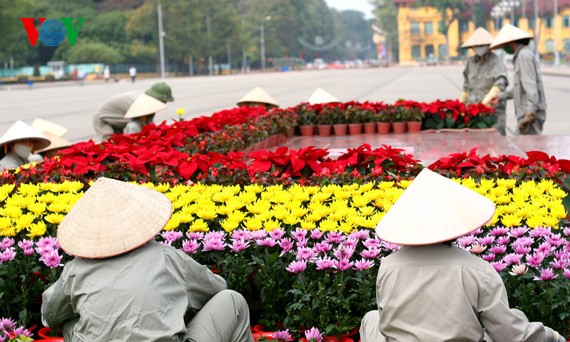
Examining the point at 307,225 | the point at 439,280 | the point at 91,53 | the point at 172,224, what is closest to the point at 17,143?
the point at 172,224

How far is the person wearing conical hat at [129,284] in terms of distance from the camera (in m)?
2.78

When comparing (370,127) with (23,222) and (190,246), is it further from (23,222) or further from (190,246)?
(190,246)

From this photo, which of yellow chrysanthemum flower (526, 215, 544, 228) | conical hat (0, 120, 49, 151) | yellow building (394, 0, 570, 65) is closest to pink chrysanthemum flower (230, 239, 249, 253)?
yellow chrysanthemum flower (526, 215, 544, 228)

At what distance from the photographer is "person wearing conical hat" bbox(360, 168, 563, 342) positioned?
262 centimetres

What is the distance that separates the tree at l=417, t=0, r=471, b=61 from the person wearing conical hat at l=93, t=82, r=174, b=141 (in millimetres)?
91181

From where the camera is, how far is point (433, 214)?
8.89 feet

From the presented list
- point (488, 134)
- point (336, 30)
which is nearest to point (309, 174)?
point (488, 134)

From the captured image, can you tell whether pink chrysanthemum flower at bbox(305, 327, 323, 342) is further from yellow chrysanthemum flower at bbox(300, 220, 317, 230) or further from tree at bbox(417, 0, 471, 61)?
tree at bbox(417, 0, 471, 61)

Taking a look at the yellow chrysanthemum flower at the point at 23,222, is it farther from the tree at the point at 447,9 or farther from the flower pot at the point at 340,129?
the tree at the point at 447,9

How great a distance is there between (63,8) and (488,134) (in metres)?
71.0

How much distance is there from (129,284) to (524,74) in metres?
6.29

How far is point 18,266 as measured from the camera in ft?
11.7

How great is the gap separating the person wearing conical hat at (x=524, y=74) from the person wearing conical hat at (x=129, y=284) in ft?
19.2

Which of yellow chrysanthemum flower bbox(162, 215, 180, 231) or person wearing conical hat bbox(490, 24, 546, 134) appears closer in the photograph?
yellow chrysanthemum flower bbox(162, 215, 180, 231)
